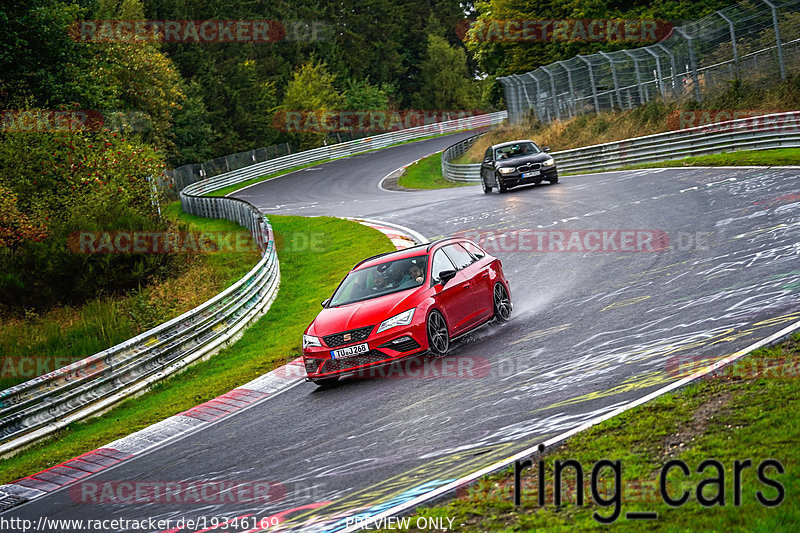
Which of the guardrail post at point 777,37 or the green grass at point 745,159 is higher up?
the guardrail post at point 777,37

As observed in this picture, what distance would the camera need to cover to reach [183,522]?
22.4 feet

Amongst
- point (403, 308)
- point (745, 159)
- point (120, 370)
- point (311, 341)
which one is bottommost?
point (120, 370)

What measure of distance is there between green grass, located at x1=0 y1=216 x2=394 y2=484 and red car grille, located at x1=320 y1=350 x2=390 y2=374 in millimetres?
2214

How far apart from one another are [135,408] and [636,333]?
7.55 meters

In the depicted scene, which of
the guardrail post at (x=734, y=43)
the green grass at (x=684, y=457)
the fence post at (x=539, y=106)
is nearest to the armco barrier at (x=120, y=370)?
the green grass at (x=684, y=457)

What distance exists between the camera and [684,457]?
5770mm

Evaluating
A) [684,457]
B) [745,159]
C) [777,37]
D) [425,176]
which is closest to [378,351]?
[684,457]

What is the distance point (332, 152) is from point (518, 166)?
4013 cm

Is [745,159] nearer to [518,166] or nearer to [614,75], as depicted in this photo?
[518,166]

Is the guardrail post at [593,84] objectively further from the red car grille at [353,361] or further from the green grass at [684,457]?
the green grass at [684,457]

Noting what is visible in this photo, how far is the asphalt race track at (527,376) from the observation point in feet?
23.2

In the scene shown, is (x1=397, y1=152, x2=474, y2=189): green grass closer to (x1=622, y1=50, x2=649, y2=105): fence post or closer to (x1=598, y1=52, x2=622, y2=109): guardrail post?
(x1=598, y1=52, x2=622, y2=109): guardrail post

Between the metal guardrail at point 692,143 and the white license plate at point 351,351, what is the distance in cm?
1696

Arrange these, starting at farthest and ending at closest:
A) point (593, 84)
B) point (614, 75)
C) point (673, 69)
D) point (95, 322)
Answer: point (593, 84)
point (614, 75)
point (673, 69)
point (95, 322)
